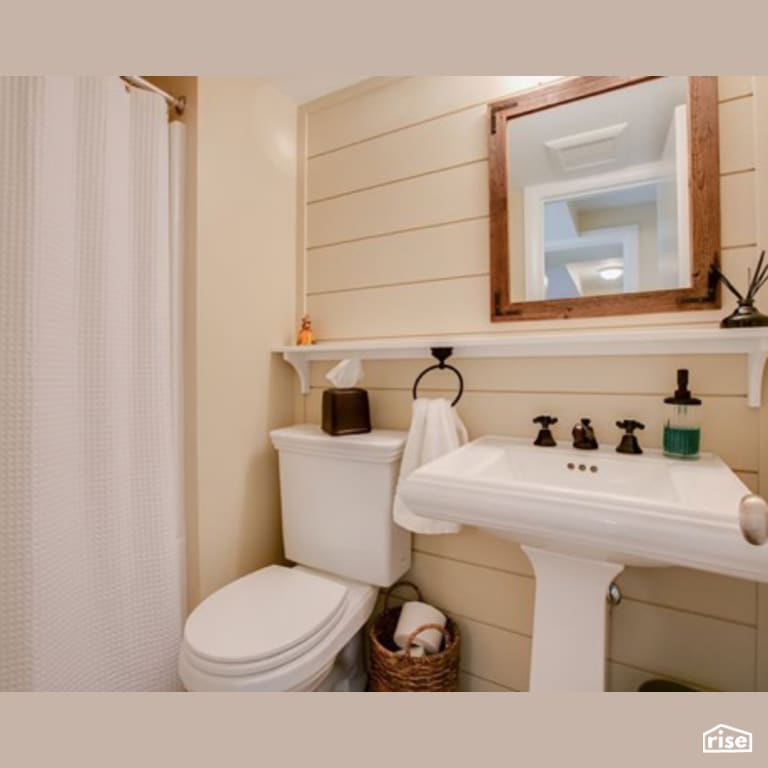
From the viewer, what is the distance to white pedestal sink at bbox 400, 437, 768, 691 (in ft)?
1.72

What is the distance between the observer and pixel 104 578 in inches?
37.4

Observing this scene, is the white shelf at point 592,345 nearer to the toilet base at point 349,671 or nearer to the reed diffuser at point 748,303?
the reed diffuser at point 748,303

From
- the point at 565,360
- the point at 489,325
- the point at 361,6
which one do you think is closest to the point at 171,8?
the point at 361,6

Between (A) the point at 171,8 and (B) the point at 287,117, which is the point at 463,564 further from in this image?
(B) the point at 287,117

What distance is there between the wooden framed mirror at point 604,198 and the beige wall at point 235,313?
2.49ft

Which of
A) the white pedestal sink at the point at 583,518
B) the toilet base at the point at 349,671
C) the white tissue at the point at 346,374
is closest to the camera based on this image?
the white pedestal sink at the point at 583,518

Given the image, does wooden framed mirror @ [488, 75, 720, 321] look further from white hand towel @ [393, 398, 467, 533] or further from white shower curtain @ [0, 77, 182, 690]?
white shower curtain @ [0, 77, 182, 690]

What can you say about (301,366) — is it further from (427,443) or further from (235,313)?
(427,443)

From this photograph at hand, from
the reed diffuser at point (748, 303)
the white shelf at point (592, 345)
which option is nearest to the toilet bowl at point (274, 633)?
the white shelf at point (592, 345)

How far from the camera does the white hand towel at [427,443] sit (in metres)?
1.05

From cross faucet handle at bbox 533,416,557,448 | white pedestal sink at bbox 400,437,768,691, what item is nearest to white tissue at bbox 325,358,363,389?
white pedestal sink at bbox 400,437,768,691

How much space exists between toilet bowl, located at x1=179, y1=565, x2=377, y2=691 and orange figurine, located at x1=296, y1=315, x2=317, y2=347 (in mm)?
747
